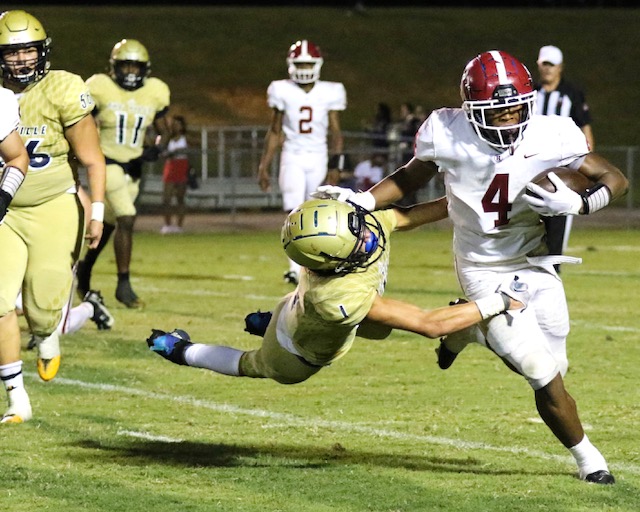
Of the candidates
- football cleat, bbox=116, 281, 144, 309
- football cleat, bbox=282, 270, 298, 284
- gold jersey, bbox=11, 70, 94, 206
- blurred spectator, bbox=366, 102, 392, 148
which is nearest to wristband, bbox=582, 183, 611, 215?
gold jersey, bbox=11, 70, 94, 206

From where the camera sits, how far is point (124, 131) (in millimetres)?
9742

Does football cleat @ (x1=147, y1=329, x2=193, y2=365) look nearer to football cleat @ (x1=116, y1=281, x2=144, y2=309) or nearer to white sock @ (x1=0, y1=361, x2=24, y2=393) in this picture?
white sock @ (x1=0, y1=361, x2=24, y2=393)

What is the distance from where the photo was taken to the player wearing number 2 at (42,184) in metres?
5.91

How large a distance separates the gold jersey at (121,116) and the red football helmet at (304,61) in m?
1.84

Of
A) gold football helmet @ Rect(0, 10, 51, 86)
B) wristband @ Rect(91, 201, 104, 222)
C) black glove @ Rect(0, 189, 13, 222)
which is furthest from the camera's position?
wristband @ Rect(91, 201, 104, 222)

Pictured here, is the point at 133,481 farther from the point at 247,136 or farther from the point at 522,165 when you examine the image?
the point at 247,136

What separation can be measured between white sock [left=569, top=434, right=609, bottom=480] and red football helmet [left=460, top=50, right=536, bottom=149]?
3.41 ft

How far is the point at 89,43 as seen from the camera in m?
33.5

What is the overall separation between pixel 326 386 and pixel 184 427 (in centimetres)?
115

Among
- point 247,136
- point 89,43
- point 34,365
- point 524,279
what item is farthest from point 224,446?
point 89,43

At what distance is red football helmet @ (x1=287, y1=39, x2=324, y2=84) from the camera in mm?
11336

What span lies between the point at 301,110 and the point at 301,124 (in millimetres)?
114

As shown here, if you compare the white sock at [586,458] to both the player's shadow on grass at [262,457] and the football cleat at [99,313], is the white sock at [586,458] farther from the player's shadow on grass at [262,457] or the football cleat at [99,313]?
the football cleat at [99,313]

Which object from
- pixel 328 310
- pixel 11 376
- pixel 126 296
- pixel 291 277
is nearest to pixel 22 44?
pixel 11 376
